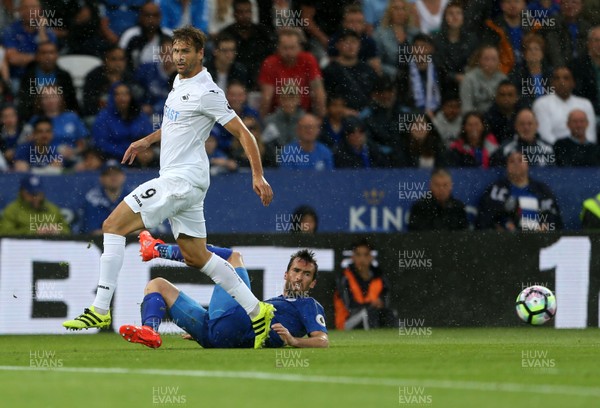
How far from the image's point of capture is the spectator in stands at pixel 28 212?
1506 centimetres

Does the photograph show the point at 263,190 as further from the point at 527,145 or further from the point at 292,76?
the point at 527,145

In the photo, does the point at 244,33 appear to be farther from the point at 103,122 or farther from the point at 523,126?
the point at 523,126

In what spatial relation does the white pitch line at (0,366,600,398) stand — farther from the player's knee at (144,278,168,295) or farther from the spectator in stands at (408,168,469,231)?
the spectator in stands at (408,168,469,231)

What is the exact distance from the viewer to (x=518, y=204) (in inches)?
620

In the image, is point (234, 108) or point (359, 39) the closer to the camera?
point (234, 108)

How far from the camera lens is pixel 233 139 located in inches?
639

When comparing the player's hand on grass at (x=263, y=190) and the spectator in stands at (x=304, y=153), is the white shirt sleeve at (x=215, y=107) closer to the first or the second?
the player's hand on grass at (x=263, y=190)

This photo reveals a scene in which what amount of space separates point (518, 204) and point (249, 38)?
3.97 metres

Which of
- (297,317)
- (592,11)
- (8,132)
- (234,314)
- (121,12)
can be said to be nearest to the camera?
(234,314)

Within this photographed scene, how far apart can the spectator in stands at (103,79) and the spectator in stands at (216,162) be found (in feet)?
4.56

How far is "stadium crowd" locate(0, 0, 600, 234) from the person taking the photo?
626 inches

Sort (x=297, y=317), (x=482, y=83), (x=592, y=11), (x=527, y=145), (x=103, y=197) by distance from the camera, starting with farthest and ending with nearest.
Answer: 1. (x=592, y=11)
2. (x=482, y=83)
3. (x=527, y=145)
4. (x=103, y=197)
5. (x=297, y=317)

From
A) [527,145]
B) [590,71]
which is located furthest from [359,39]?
[590,71]

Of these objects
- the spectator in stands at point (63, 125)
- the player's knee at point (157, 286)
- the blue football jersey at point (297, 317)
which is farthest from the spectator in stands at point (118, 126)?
the blue football jersey at point (297, 317)
